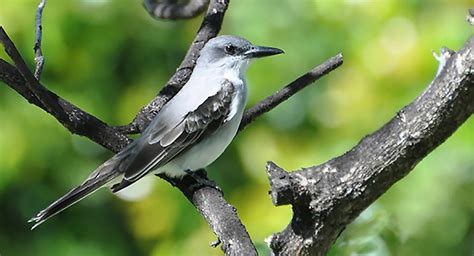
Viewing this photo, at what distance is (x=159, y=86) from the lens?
524cm

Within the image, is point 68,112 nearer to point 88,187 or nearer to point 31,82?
point 31,82

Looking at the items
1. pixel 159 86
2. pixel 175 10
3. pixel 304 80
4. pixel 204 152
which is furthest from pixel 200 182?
pixel 159 86

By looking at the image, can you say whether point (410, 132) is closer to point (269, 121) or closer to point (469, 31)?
point (469, 31)

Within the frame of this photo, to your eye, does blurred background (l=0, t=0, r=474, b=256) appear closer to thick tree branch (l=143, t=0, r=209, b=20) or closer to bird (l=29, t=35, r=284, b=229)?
thick tree branch (l=143, t=0, r=209, b=20)

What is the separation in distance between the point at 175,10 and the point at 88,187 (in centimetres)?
112

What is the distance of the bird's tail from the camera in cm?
360

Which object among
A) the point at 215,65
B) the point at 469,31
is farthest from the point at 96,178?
the point at 469,31

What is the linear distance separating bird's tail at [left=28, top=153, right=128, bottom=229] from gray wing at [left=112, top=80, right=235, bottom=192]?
4 centimetres

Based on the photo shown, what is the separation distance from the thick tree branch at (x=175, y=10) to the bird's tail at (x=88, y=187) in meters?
0.93

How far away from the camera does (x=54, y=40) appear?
4.96 metres

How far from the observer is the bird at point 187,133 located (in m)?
3.76

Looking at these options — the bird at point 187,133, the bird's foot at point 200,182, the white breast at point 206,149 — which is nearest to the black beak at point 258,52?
the bird at point 187,133

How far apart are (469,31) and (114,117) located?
1882 millimetres

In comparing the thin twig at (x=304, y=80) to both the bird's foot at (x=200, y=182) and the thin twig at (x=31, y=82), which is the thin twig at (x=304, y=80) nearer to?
the bird's foot at (x=200, y=182)
